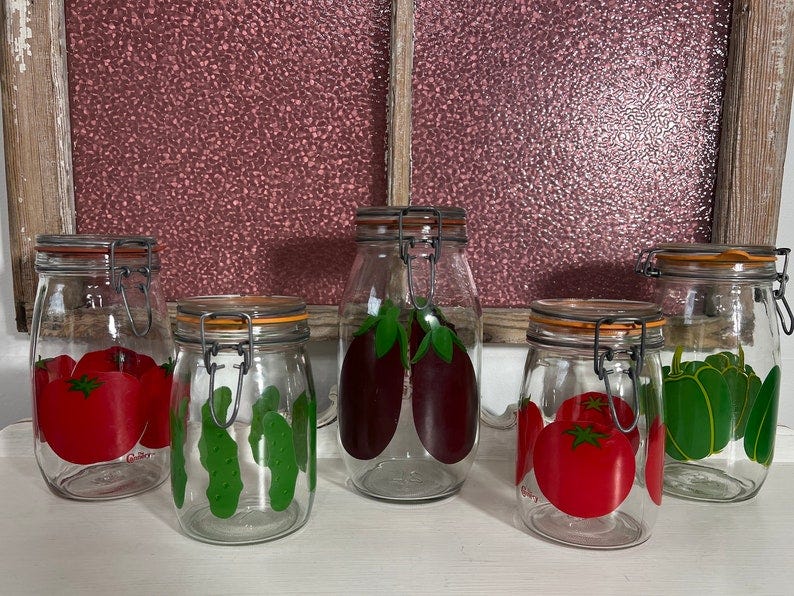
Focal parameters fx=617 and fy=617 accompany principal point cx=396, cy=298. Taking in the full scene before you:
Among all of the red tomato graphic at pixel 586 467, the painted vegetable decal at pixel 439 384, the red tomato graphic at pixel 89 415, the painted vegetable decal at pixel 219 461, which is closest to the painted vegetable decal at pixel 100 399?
the red tomato graphic at pixel 89 415

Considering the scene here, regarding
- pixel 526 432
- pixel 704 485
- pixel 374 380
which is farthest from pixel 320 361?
pixel 704 485

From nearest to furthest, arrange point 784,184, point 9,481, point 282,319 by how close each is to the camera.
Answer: point 282,319, point 9,481, point 784,184

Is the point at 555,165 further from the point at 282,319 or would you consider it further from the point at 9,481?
the point at 9,481

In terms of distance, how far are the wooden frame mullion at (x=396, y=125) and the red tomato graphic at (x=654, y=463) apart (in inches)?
10.7

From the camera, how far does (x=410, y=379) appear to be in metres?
0.50

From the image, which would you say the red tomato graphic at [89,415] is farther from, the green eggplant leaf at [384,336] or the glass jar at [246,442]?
the green eggplant leaf at [384,336]

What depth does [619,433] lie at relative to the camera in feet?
1.36

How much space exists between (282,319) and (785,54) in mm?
536

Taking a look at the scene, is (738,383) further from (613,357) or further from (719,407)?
(613,357)

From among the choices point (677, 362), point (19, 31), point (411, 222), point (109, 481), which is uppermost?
point (19, 31)

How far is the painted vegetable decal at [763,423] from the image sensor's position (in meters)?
0.51

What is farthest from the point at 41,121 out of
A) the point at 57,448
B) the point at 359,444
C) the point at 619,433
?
the point at 619,433

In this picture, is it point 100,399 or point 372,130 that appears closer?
point 100,399

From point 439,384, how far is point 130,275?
0.27 meters
